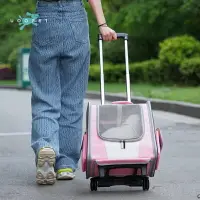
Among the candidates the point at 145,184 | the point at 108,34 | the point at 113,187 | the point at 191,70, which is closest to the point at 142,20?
the point at 191,70

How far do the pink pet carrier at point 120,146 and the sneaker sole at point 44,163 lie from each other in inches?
11.5

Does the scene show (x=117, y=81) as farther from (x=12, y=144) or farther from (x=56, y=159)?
(x=56, y=159)

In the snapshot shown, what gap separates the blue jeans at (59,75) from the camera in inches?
232

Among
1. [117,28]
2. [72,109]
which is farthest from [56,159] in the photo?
[117,28]

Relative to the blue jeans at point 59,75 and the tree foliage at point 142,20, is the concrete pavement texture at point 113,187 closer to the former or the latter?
the blue jeans at point 59,75

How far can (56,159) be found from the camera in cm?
608

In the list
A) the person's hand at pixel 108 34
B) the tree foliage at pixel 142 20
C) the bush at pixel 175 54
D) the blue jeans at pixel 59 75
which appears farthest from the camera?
the tree foliage at pixel 142 20

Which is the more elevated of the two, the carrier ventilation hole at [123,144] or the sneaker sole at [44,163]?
the carrier ventilation hole at [123,144]

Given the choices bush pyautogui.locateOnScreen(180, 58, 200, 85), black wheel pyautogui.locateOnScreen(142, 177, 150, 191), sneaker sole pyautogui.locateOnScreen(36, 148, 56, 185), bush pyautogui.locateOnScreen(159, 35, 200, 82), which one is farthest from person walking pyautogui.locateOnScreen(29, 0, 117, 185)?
bush pyautogui.locateOnScreen(159, 35, 200, 82)

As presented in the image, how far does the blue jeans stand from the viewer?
19.4 feet

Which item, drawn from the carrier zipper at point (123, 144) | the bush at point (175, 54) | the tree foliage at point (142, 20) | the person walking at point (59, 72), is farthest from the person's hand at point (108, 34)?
the tree foliage at point (142, 20)

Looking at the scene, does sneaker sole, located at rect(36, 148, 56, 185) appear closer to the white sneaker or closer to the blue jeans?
the blue jeans

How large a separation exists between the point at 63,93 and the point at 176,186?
997 mm

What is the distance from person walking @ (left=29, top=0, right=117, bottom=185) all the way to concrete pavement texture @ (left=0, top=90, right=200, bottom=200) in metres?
0.24
